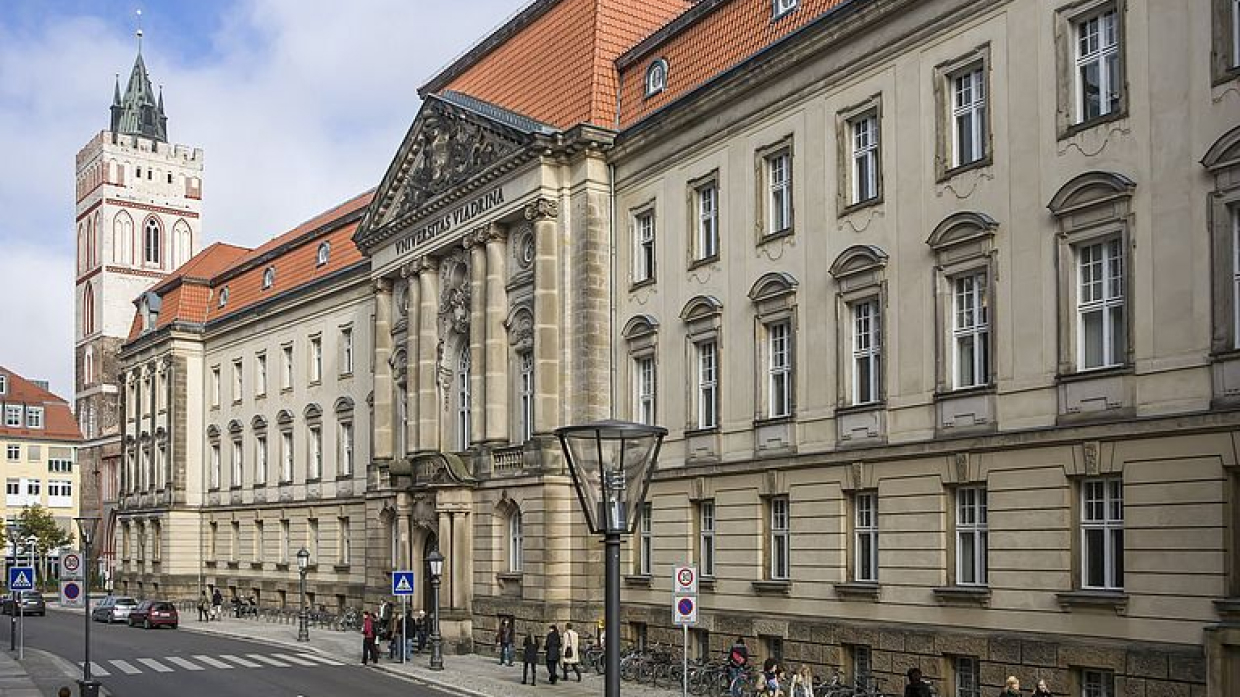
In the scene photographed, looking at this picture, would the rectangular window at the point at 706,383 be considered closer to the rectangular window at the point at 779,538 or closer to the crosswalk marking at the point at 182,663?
the rectangular window at the point at 779,538

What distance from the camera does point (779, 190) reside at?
34906mm

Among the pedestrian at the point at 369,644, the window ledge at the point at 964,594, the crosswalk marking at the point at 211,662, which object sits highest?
the window ledge at the point at 964,594

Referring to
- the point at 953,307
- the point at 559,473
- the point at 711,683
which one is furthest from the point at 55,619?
the point at 953,307

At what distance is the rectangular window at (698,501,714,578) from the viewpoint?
120 ft

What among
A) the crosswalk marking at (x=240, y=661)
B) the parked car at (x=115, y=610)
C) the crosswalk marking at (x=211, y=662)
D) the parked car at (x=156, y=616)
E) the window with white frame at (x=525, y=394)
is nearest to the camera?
the crosswalk marking at (x=211, y=662)

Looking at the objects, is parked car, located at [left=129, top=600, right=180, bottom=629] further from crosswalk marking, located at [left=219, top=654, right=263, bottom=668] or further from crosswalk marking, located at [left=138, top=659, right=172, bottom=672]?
crosswalk marking, located at [left=138, top=659, right=172, bottom=672]

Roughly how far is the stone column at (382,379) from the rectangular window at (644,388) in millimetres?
15795

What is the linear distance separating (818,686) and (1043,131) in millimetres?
12053

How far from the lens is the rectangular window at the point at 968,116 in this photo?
2823cm

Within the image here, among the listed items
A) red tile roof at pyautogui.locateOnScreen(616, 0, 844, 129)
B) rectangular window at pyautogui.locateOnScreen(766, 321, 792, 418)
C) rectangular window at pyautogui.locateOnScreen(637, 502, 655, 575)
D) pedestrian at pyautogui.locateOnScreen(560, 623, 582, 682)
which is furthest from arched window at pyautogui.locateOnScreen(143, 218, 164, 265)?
rectangular window at pyautogui.locateOnScreen(766, 321, 792, 418)

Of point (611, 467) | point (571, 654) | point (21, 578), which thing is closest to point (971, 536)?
point (571, 654)

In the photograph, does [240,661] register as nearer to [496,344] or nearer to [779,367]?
[496,344]

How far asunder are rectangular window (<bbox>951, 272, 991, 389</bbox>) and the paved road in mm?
15176

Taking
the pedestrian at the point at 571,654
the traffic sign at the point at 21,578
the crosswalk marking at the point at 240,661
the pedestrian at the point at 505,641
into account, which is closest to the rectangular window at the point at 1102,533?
the pedestrian at the point at 571,654
